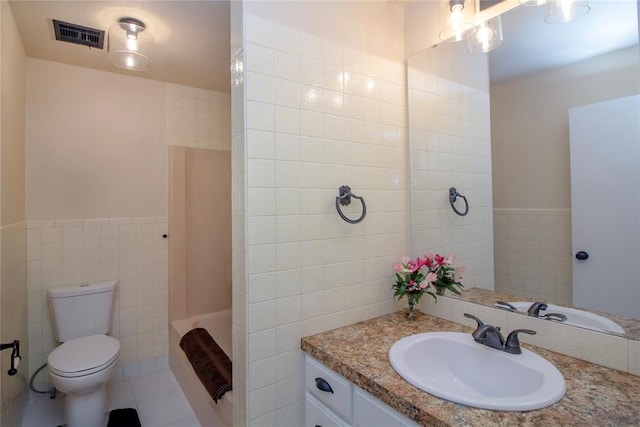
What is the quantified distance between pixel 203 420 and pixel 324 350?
1.30 meters

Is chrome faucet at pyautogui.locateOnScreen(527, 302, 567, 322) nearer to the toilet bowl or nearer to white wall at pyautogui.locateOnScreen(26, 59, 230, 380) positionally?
the toilet bowl

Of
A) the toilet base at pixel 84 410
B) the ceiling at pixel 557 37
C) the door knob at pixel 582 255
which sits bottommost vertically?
the toilet base at pixel 84 410

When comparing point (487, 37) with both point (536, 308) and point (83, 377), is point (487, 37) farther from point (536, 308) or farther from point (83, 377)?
point (83, 377)

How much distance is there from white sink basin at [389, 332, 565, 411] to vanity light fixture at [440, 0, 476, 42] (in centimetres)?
130

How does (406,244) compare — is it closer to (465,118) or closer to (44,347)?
(465,118)

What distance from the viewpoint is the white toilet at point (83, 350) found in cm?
182

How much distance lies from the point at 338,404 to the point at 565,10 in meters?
1.63

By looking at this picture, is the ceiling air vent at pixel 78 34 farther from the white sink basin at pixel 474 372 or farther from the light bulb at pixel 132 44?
the white sink basin at pixel 474 372

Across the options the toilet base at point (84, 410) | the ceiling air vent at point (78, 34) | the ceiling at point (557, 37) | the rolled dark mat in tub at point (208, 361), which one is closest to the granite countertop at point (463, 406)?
the rolled dark mat in tub at point (208, 361)

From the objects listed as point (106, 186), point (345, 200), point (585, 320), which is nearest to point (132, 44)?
point (106, 186)

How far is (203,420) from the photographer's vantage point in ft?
6.41

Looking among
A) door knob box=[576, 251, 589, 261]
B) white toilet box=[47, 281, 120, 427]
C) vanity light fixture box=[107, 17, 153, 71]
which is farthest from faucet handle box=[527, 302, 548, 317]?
vanity light fixture box=[107, 17, 153, 71]

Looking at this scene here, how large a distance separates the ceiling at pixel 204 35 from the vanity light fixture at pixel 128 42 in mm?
43

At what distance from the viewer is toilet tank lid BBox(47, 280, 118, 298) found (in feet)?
7.19
